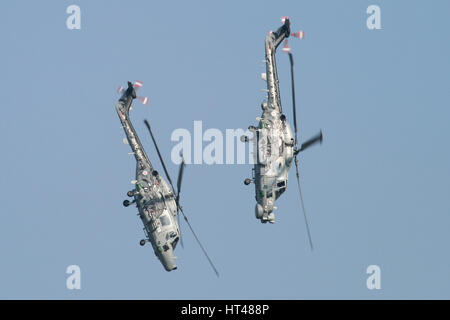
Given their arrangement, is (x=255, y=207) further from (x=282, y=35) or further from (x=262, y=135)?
(x=282, y=35)

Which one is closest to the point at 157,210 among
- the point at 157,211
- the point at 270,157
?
the point at 157,211

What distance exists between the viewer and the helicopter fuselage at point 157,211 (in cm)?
14500

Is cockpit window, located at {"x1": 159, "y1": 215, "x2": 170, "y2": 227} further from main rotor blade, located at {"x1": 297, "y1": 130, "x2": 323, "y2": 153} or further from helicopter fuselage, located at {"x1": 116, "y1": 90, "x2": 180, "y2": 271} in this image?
main rotor blade, located at {"x1": 297, "y1": 130, "x2": 323, "y2": 153}

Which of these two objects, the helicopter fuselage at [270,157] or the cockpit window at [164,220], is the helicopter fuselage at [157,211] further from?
the helicopter fuselage at [270,157]

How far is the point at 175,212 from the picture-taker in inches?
5733

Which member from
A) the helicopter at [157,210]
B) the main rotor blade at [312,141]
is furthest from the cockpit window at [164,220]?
the main rotor blade at [312,141]

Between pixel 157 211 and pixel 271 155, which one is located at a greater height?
pixel 271 155

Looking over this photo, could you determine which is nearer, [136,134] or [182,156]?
[182,156]

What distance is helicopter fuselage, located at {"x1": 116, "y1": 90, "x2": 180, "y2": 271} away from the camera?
476ft

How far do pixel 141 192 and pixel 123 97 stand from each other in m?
12.1

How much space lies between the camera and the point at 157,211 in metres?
145

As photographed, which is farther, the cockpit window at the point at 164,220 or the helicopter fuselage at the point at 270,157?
the cockpit window at the point at 164,220

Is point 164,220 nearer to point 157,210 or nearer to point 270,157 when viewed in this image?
point 157,210

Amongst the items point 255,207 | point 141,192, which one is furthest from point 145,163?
point 255,207
